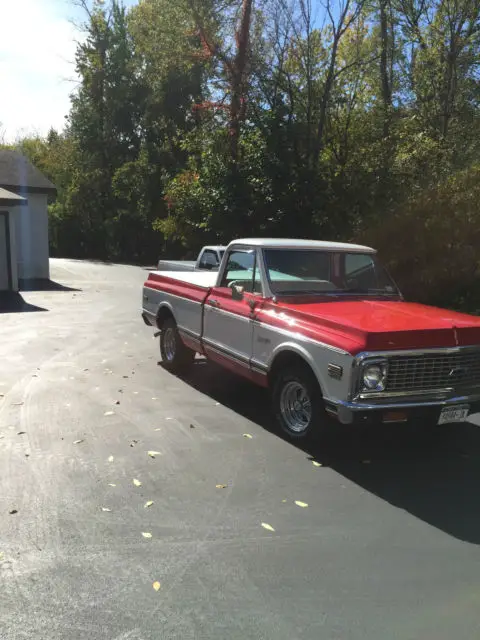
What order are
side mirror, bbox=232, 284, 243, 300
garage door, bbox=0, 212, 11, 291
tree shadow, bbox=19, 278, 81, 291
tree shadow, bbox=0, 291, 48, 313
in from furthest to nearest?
tree shadow, bbox=19, 278, 81, 291 < garage door, bbox=0, 212, 11, 291 < tree shadow, bbox=0, 291, 48, 313 < side mirror, bbox=232, 284, 243, 300

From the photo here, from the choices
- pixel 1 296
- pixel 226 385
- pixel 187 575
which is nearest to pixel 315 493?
pixel 187 575

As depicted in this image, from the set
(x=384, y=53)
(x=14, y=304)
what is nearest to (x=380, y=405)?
(x=14, y=304)

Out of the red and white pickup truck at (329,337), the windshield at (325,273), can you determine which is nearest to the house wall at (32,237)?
the red and white pickup truck at (329,337)

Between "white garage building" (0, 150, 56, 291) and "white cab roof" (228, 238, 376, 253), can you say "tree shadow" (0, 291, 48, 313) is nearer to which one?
"white garage building" (0, 150, 56, 291)

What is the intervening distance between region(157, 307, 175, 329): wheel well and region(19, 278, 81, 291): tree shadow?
38.8ft

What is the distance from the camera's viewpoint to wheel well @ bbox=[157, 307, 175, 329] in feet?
25.6

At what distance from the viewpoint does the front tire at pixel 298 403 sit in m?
4.69

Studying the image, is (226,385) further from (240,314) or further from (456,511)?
(456,511)

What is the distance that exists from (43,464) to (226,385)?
306cm

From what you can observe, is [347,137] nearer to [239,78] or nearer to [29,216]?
[239,78]

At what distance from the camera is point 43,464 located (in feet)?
14.8

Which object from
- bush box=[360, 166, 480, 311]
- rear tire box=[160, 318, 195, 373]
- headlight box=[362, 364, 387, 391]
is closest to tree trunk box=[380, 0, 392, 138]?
bush box=[360, 166, 480, 311]

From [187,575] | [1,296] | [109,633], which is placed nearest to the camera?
[109,633]

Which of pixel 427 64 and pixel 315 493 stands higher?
pixel 427 64
